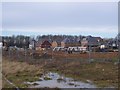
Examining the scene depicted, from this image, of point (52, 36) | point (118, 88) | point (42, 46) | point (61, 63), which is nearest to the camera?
point (118, 88)

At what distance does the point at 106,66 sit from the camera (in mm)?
30594

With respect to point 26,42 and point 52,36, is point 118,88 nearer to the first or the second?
point 26,42

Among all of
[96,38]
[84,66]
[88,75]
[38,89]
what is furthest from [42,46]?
[38,89]

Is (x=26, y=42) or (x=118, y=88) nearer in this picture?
(x=118, y=88)

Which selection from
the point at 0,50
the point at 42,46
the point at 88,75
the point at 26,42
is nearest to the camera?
the point at 88,75

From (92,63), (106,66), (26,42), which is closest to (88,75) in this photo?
(106,66)

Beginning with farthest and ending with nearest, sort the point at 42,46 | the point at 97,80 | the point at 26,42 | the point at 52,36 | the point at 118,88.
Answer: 1. the point at 52,36
2. the point at 26,42
3. the point at 42,46
4. the point at 97,80
5. the point at 118,88

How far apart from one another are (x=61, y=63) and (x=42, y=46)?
45.9m

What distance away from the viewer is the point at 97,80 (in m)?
22.7

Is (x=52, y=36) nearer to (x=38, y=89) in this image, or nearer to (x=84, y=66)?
(x=84, y=66)

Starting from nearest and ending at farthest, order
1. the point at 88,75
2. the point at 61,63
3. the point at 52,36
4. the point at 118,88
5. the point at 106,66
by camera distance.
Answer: the point at 118,88, the point at 88,75, the point at 106,66, the point at 61,63, the point at 52,36

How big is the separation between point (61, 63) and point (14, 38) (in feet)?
236

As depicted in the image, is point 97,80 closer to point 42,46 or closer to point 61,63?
point 61,63

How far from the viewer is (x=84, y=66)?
32.1 m
